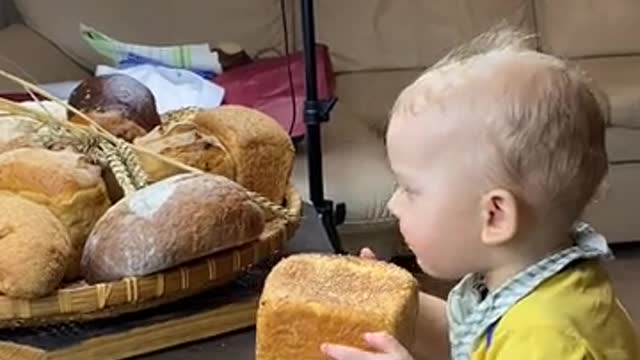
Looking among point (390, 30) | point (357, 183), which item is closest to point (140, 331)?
point (357, 183)

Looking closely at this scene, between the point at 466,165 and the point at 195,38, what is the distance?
2330mm

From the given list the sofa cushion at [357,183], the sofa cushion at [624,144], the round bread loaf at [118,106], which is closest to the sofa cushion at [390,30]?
the sofa cushion at [624,144]

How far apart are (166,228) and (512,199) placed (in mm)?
341

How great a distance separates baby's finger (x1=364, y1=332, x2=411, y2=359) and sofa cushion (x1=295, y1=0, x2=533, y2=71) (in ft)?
7.96

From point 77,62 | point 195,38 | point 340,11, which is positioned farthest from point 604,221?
point 77,62

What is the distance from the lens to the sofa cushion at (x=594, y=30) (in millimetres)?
3572

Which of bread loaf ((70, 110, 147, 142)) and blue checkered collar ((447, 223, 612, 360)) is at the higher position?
bread loaf ((70, 110, 147, 142))

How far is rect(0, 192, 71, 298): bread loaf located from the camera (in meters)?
1.12

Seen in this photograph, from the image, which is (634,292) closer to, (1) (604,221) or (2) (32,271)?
(1) (604,221)

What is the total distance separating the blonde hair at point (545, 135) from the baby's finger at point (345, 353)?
0.17 meters

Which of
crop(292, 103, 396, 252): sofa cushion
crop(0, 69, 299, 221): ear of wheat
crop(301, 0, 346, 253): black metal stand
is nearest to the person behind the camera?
crop(0, 69, 299, 221): ear of wheat

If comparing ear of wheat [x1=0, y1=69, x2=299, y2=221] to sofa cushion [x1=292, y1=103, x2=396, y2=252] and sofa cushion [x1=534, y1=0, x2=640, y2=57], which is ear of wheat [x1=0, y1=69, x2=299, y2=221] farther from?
sofa cushion [x1=534, y1=0, x2=640, y2=57]

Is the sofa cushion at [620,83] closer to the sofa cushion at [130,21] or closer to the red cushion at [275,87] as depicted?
the red cushion at [275,87]

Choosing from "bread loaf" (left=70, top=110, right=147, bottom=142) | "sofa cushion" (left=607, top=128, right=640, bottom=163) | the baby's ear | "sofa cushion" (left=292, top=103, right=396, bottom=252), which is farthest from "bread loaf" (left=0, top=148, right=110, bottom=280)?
"sofa cushion" (left=607, top=128, right=640, bottom=163)
